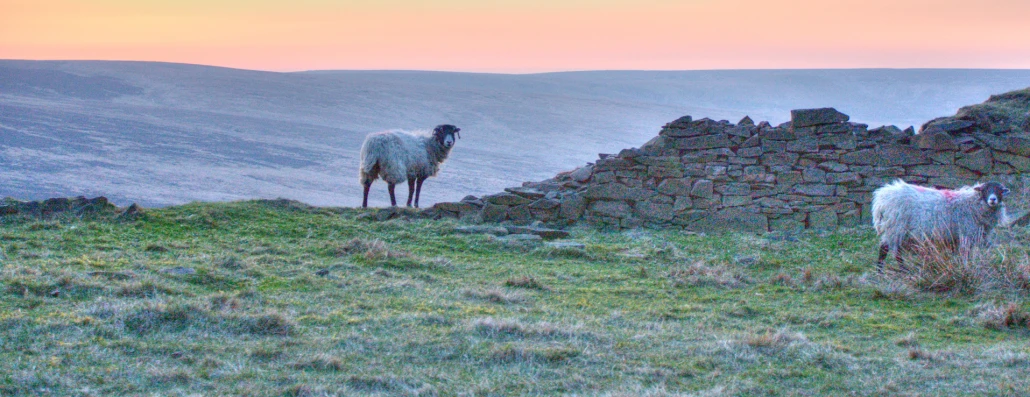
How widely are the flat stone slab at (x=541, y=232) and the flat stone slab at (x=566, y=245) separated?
2.20ft

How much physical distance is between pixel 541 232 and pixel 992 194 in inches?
241

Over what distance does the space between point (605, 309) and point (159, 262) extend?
16.1ft

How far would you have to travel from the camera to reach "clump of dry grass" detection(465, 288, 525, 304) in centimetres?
880

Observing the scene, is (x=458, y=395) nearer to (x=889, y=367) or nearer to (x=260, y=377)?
(x=260, y=377)

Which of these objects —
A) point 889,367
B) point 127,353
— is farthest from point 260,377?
point 889,367

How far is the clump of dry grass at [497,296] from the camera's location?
8805 mm

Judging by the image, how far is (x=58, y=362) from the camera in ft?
19.4

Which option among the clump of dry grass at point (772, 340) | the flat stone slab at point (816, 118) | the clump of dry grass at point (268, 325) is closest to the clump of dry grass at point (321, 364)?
the clump of dry grass at point (268, 325)

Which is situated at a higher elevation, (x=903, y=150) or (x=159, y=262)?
(x=903, y=150)

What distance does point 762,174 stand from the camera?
1552cm

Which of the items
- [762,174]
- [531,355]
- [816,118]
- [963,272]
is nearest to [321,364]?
[531,355]

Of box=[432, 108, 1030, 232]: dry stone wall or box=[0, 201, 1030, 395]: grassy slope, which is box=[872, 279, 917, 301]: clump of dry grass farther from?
box=[432, 108, 1030, 232]: dry stone wall

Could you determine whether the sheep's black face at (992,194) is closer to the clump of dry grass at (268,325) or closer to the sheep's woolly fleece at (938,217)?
the sheep's woolly fleece at (938,217)

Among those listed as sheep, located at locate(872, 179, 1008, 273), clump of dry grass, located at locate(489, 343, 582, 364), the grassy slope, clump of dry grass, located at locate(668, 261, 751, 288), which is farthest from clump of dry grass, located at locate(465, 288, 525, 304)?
sheep, located at locate(872, 179, 1008, 273)
